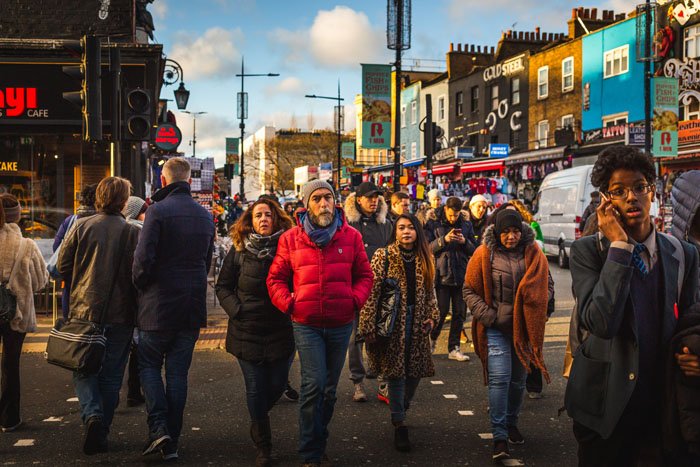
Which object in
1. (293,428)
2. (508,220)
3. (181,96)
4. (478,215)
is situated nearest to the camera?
(508,220)

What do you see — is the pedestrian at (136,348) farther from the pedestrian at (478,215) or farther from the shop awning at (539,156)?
the shop awning at (539,156)

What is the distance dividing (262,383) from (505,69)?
3490 cm

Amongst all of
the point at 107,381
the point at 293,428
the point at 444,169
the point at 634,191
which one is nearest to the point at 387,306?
the point at 293,428

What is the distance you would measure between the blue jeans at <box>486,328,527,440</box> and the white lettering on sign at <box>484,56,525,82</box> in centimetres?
Result: 3269

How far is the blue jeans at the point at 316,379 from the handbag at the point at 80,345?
142cm

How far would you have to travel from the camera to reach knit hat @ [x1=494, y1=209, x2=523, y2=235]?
5645mm

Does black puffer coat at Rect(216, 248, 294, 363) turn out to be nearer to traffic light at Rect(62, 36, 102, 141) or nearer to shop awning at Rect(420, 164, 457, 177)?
traffic light at Rect(62, 36, 102, 141)

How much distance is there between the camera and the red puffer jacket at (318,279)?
511 cm

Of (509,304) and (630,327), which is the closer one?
(630,327)

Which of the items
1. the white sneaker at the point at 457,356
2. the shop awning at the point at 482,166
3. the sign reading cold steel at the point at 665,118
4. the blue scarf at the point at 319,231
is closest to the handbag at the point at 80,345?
the blue scarf at the point at 319,231

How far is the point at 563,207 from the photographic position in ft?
66.7

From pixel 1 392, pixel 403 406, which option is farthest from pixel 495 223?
pixel 1 392

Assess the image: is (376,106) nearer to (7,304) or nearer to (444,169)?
(7,304)

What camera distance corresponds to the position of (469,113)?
41938 mm
